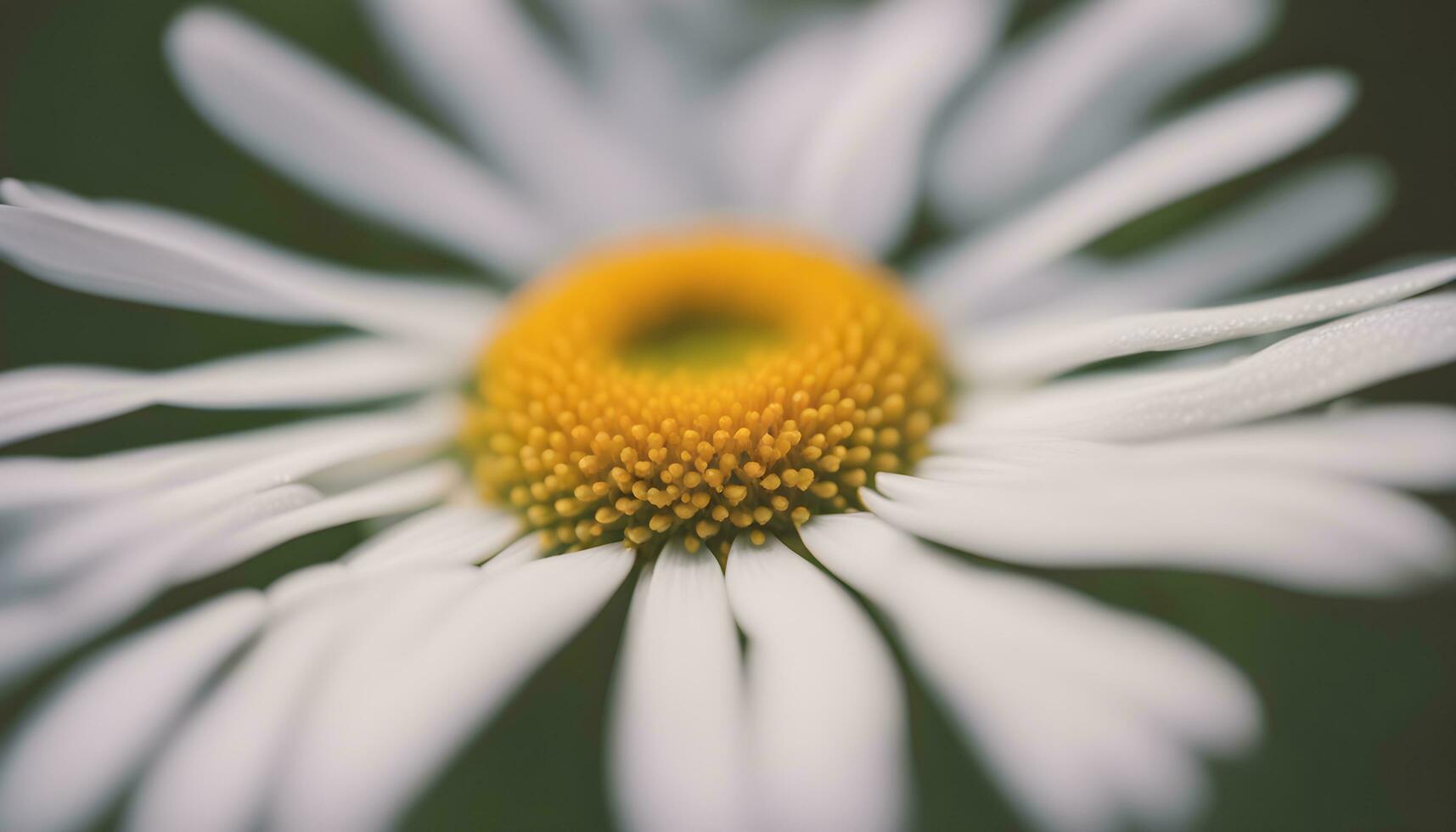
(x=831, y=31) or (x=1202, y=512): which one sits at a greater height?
(x=831, y=31)

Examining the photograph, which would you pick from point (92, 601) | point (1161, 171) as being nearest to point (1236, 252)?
point (1161, 171)

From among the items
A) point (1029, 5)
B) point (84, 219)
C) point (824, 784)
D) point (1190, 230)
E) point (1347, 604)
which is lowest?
point (1347, 604)

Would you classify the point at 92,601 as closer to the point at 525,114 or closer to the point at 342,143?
the point at 342,143

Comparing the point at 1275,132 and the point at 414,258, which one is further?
the point at 414,258

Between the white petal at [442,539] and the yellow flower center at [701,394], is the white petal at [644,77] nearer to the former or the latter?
the yellow flower center at [701,394]

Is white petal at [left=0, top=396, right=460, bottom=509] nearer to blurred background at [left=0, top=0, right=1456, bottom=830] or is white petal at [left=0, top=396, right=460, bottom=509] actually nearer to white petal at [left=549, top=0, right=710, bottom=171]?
blurred background at [left=0, top=0, right=1456, bottom=830]

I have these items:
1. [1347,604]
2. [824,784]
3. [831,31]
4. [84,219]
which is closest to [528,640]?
[824,784]

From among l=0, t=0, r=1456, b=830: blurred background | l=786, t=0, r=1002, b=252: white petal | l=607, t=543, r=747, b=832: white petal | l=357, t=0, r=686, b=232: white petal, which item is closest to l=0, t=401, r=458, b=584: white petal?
l=0, t=0, r=1456, b=830: blurred background

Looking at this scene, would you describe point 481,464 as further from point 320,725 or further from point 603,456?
point 320,725
